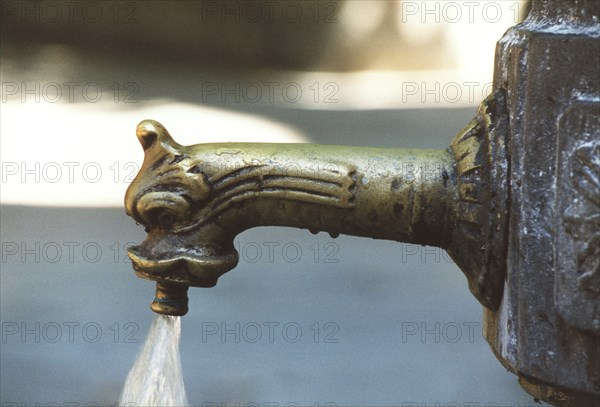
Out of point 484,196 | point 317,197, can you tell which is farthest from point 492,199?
point 317,197

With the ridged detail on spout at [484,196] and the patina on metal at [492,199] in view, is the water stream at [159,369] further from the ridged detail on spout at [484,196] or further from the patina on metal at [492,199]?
the ridged detail on spout at [484,196]

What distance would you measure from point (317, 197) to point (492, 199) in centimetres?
12

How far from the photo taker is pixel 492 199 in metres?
0.68

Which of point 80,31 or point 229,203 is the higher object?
point 80,31

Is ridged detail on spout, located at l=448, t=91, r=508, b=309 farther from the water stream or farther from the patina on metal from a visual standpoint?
the water stream

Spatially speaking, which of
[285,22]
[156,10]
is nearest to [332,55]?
[285,22]

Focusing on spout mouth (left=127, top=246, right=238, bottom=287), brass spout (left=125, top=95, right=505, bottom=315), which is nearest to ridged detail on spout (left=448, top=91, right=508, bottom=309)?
brass spout (left=125, top=95, right=505, bottom=315)

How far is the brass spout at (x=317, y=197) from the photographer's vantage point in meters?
0.70

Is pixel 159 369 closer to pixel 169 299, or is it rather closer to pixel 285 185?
pixel 169 299

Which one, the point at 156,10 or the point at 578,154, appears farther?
the point at 156,10

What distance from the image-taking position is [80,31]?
158 centimetres

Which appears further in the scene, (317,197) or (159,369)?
(159,369)

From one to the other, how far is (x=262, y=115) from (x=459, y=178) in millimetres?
896

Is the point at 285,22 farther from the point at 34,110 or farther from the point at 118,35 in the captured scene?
the point at 34,110
